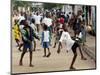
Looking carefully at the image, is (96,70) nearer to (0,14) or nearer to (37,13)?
(37,13)

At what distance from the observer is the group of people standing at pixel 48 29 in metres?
2.41

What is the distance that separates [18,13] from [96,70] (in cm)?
114

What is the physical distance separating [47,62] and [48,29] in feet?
1.17

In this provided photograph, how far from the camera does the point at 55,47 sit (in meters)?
2.54

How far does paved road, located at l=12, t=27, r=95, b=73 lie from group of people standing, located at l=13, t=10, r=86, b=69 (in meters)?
0.04

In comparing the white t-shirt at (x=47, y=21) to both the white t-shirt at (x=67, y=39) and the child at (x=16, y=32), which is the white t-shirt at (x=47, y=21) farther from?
the child at (x=16, y=32)

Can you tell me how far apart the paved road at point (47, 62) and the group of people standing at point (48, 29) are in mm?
39

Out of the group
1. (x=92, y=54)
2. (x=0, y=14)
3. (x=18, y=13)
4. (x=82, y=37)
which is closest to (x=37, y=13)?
(x=18, y=13)

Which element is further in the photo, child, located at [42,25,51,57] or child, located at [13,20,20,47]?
child, located at [42,25,51,57]

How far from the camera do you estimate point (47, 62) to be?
8.23ft

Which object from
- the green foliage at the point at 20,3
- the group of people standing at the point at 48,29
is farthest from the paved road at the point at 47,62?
the green foliage at the point at 20,3

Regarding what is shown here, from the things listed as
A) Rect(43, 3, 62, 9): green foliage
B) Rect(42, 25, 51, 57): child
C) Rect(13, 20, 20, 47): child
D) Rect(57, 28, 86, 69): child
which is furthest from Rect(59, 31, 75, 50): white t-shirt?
Rect(13, 20, 20, 47): child

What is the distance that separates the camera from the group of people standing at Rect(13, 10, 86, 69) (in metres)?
2.41

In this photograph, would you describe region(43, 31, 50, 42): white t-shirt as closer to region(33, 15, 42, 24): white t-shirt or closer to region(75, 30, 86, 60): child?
region(33, 15, 42, 24): white t-shirt
